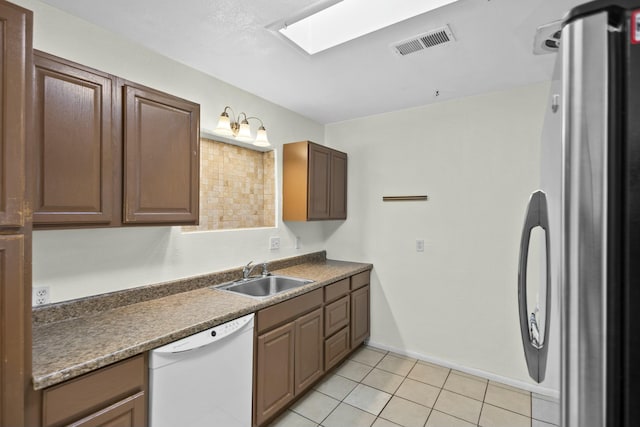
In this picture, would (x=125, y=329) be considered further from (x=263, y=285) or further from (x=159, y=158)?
(x=263, y=285)

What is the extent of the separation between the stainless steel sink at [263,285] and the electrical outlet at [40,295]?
103 cm

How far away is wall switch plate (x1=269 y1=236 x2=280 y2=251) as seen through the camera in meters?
3.00

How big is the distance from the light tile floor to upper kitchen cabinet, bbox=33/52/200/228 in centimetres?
167

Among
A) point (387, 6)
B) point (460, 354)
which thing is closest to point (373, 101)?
point (387, 6)

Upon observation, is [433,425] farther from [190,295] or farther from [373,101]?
[373,101]

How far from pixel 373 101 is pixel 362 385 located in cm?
252

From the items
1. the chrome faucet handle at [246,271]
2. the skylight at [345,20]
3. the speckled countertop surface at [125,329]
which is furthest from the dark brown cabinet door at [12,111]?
the chrome faucet handle at [246,271]

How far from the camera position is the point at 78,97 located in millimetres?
1448

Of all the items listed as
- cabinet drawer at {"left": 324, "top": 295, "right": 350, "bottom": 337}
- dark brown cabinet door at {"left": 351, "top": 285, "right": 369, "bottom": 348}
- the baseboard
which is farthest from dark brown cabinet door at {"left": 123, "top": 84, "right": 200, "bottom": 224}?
the baseboard

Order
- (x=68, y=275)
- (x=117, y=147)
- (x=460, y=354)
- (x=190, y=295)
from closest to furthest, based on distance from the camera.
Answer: (x=117, y=147)
(x=68, y=275)
(x=190, y=295)
(x=460, y=354)

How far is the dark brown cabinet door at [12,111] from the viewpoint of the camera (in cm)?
97

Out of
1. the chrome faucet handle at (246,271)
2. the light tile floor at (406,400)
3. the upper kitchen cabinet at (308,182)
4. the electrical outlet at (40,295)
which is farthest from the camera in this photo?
the upper kitchen cabinet at (308,182)

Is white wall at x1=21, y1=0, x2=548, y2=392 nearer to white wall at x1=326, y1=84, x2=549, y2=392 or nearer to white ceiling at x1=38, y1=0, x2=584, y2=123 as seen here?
white wall at x1=326, y1=84, x2=549, y2=392

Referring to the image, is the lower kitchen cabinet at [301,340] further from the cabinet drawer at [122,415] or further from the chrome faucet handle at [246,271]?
the cabinet drawer at [122,415]
